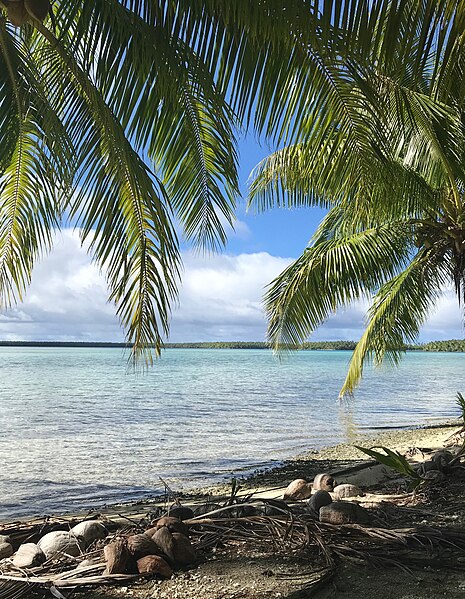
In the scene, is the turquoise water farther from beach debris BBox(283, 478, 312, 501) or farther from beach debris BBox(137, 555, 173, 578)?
beach debris BBox(137, 555, 173, 578)

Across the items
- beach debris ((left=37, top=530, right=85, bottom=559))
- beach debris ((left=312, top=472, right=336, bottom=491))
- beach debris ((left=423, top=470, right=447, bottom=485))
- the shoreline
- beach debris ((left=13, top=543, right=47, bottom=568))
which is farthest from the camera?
the shoreline

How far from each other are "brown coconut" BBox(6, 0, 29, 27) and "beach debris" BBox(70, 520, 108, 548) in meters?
3.20

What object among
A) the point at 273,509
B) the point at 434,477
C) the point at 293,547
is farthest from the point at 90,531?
the point at 434,477

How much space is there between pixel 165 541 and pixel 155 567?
18 cm

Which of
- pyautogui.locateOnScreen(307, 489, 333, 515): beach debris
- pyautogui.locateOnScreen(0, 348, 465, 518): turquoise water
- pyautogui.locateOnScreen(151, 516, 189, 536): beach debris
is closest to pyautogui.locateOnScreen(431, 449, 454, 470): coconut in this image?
pyautogui.locateOnScreen(307, 489, 333, 515): beach debris

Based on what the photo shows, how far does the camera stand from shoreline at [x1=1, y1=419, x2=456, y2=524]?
7.31 meters

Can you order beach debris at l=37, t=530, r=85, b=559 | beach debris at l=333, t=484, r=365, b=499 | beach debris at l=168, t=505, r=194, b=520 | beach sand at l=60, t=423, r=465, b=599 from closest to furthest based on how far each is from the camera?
beach sand at l=60, t=423, r=465, b=599 → beach debris at l=37, t=530, r=85, b=559 → beach debris at l=168, t=505, r=194, b=520 → beach debris at l=333, t=484, r=365, b=499

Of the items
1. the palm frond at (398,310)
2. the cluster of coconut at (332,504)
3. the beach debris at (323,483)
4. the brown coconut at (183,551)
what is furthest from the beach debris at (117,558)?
the palm frond at (398,310)

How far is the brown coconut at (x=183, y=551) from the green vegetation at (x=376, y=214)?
318cm

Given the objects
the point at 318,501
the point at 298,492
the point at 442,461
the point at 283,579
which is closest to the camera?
the point at 283,579

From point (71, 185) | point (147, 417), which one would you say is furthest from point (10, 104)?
point (147, 417)

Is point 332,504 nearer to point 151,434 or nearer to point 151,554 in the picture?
point 151,554

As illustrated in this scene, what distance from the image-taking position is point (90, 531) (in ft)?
13.9

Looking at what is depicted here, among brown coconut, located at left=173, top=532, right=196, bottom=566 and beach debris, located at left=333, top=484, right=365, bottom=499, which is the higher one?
brown coconut, located at left=173, top=532, right=196, bottom=566
